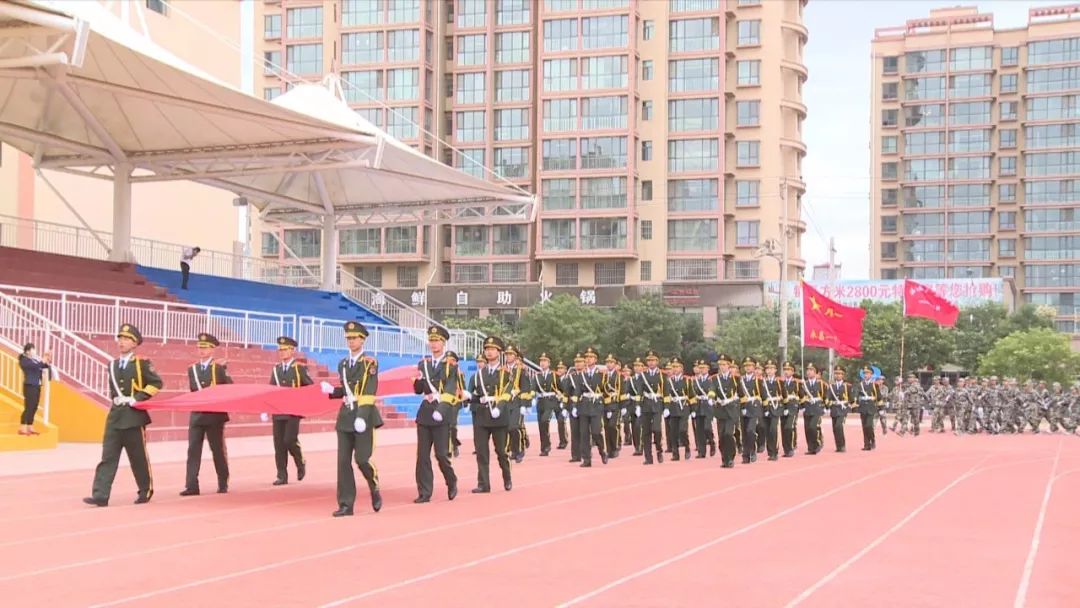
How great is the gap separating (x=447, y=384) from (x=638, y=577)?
5.39 metres

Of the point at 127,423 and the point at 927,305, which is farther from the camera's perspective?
the point at 927,305

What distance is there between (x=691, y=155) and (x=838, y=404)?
5585cm

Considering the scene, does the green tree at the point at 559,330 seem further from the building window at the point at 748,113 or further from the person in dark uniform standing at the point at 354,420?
the person in dark uniform standing at the point at 354,420

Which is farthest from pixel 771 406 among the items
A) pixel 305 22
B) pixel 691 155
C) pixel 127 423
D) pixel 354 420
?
pixel 305 22

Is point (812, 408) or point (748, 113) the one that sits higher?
point (748, 113)

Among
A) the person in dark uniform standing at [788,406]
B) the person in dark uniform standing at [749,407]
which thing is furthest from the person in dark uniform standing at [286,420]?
the person in dark uniform standing at [788,406]

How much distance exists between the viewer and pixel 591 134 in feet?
261

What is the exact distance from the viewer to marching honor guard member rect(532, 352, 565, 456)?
23.8m

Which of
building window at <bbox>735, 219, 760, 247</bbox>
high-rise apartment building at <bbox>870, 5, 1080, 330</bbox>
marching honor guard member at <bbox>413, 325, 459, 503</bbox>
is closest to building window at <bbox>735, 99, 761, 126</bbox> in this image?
building window at <bbox>735, 219, 760, 247</bbox>

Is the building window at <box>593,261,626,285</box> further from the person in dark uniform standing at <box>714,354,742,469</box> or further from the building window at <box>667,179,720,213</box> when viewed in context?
the person in dark uniform standing at <box>714,354,742,469</box>

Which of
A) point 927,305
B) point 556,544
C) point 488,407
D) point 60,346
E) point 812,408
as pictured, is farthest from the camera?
point 927,305

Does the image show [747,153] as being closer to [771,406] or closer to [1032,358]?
[1032,358]

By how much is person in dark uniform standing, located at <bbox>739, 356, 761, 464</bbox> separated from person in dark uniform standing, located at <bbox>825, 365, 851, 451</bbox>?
476cm

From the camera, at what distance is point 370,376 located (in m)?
12.6
